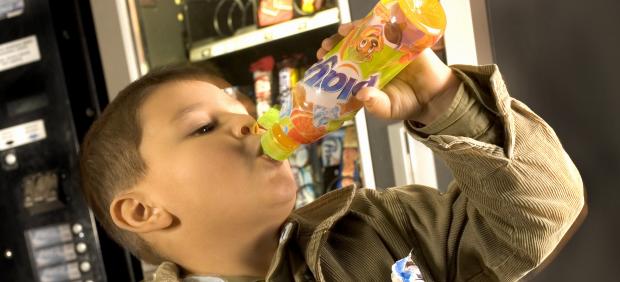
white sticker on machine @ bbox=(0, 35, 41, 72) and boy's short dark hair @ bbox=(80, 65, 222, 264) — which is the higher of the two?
white sticker on machine @ bbox=(0, 35, 41, 72)

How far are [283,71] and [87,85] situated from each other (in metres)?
0.63

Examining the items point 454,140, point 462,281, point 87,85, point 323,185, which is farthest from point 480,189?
point 87,85

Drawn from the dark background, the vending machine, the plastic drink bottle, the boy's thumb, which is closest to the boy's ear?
the plastic drink bottle

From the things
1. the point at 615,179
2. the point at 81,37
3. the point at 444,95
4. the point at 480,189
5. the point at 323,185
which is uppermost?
the point at 81,37

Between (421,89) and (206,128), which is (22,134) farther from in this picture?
(421,89)

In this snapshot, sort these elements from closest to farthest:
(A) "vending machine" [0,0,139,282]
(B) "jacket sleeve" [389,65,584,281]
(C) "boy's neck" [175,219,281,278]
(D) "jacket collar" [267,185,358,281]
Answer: (B) "jacket sleeve" [389,65,584,281], (D) "jacket collar" [267,185,358,281], (C) "boy's neck" [175,219,281,278], (A) "vending machine" [0,0,139,282]

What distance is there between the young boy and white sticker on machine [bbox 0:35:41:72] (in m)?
0.99

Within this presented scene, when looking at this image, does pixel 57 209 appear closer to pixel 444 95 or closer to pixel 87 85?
pixel 87 85

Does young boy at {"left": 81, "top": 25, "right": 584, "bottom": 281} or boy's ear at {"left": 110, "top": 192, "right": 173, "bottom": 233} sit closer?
young boy at {"left": 81, "top": 25, "right": 584, "bottom": 281}

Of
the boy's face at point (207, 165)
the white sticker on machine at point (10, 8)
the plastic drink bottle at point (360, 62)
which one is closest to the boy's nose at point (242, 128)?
the boy's face at point (207, 165)

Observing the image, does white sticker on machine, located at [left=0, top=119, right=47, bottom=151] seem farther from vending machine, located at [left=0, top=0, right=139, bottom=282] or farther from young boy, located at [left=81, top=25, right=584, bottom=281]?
young boy, located at [left=81, top=25, right=584, bottom=281]

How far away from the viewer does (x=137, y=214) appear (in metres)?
1.27

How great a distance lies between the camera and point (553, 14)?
1303mm

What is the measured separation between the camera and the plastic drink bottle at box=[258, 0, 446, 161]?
0.99 metres
